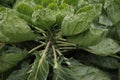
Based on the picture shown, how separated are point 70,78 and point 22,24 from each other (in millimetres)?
284

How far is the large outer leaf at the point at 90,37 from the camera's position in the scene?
1177 millimetres

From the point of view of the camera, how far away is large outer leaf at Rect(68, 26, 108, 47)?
1.18m

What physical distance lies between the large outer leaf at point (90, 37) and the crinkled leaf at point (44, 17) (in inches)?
4.8

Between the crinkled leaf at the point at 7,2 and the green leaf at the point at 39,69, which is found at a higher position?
the crinkled leaf at the point at 7,2

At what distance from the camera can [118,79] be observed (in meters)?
1.32

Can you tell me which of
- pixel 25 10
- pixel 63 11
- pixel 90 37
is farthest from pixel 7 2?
pixel 90 37

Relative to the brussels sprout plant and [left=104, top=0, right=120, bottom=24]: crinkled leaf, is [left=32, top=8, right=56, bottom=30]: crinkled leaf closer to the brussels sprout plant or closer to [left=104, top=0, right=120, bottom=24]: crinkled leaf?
the brussels sprout plant

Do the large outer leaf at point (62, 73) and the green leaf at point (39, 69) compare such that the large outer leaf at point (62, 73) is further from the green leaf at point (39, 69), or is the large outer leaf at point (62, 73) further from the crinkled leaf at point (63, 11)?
the crinkled leaf at point (63, 11)

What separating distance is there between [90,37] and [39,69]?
237mm

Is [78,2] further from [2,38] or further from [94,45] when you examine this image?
[2,38]

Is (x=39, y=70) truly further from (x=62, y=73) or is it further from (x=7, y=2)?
(x=7, y=2)

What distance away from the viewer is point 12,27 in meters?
1.15

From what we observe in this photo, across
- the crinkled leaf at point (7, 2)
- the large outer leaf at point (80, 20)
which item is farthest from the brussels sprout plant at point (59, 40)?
the crinkled leaf at point (7, 2)

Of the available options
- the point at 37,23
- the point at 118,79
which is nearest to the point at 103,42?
the point at 118,79
